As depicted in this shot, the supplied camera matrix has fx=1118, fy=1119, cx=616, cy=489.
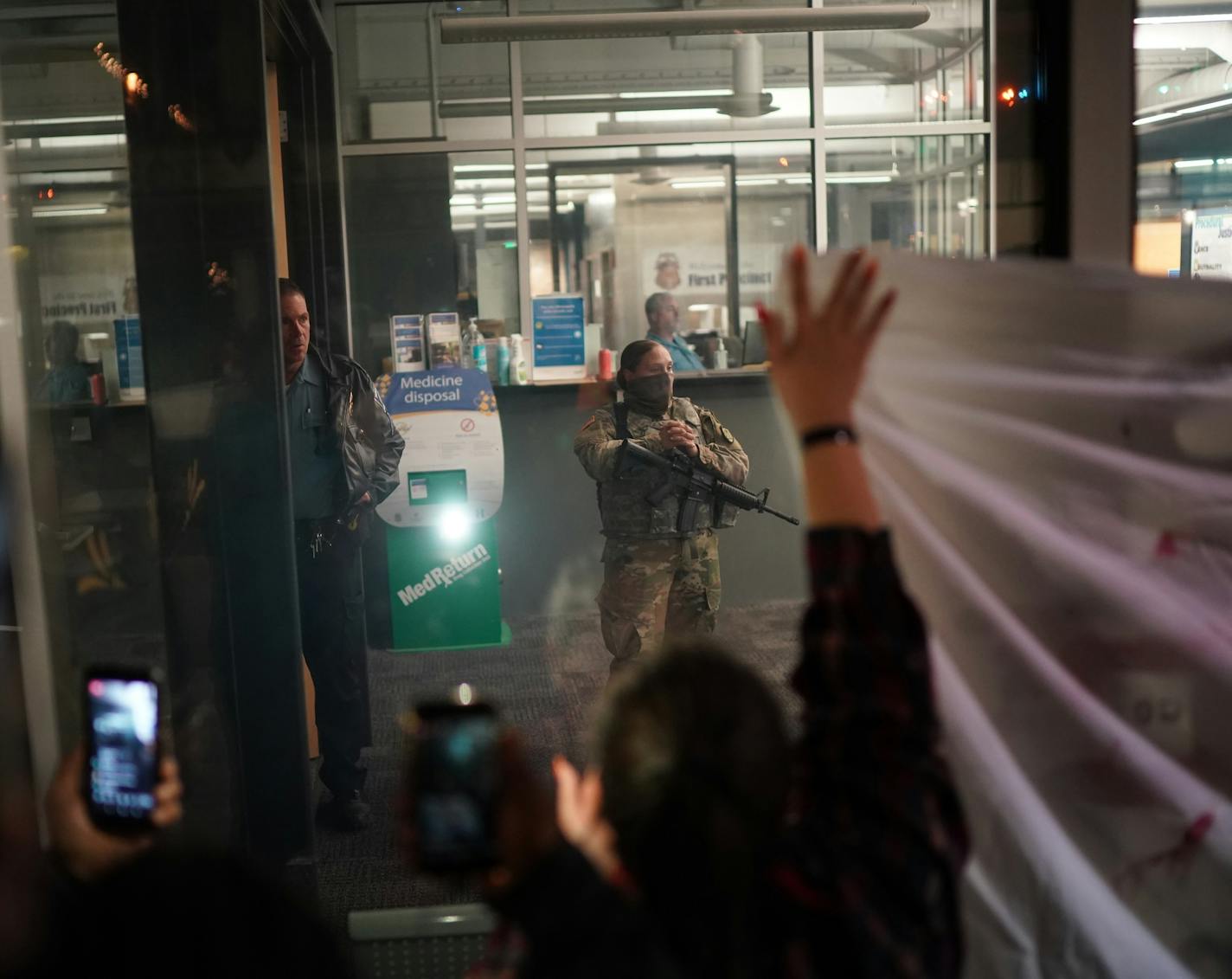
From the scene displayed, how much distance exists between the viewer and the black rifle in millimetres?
3482

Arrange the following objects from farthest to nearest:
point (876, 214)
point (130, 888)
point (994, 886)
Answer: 1. point (876, 214)
2. point (994, 886)
3. point (130, 888)

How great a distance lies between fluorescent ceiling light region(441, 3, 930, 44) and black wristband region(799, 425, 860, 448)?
9.07 feet

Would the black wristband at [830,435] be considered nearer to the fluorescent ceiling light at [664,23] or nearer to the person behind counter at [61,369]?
the person behind counter at [61,369]

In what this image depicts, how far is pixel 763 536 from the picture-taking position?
5098 millimetres

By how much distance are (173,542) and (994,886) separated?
162 centimetres

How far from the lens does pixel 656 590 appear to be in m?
3.53

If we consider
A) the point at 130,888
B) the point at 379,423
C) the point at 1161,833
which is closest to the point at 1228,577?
the point at 1161,833

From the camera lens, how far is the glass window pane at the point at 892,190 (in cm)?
506

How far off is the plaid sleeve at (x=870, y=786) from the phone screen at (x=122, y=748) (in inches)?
23.3

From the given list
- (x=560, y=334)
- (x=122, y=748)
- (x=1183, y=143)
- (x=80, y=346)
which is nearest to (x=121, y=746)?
(x=122, y=748)

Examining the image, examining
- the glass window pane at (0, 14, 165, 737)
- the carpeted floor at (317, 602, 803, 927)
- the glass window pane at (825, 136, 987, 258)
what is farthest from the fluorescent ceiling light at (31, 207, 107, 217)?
the glass window pane at (825, 136, 987, 258)

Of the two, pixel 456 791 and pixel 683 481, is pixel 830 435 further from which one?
pixel 683 481

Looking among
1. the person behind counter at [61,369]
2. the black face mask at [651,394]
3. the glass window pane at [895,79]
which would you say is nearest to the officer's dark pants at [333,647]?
the black face mask at [651,394]

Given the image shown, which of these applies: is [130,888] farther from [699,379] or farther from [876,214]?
[876,214]
